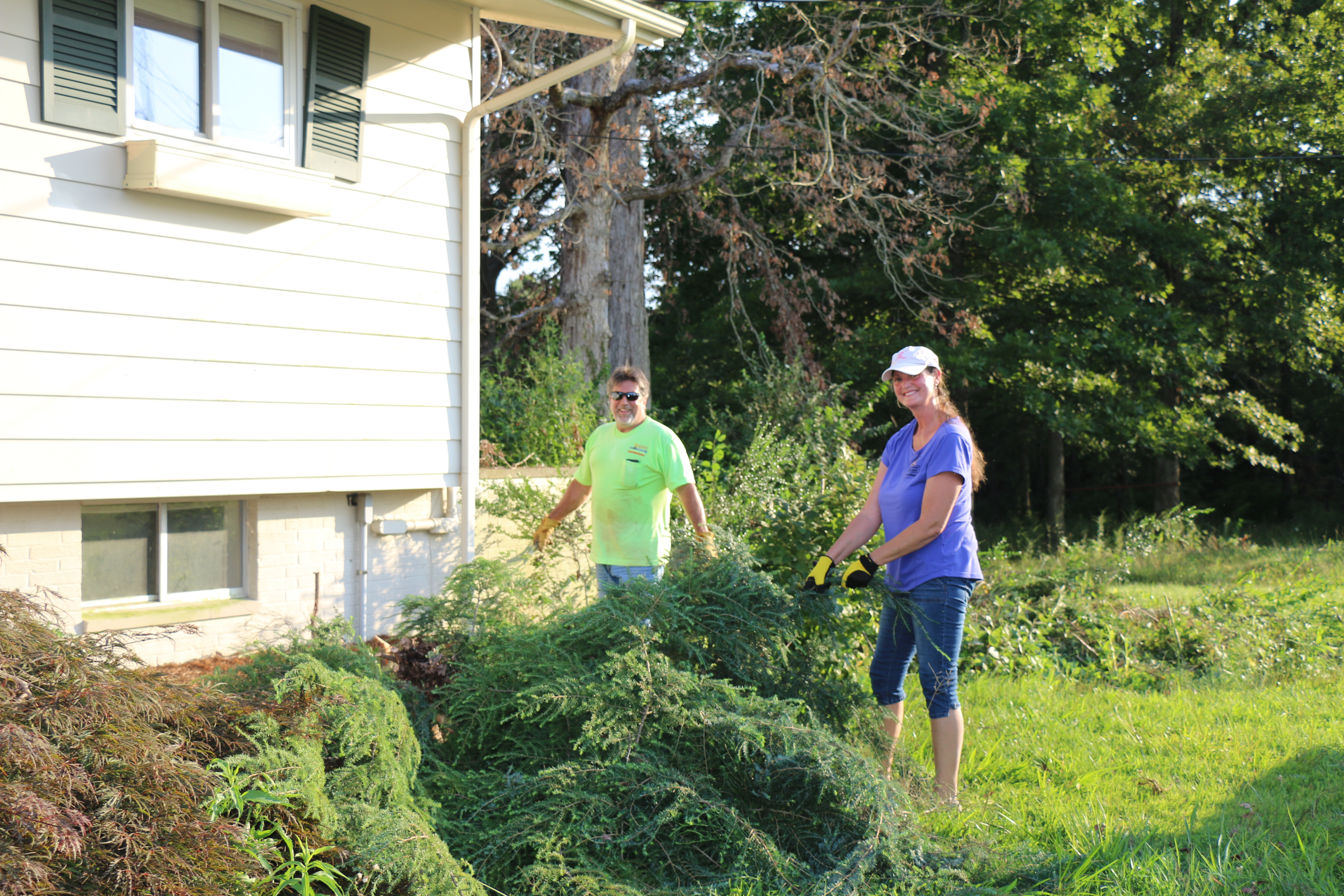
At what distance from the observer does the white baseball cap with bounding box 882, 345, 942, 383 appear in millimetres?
3969

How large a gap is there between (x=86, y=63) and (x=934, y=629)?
177 inches

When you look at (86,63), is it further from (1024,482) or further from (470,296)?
(1024,482)

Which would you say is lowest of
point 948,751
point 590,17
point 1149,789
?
point 1149,789

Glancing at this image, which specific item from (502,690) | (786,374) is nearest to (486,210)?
(786,374)

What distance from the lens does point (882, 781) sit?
3186mm

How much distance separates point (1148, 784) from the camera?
427 centimetres

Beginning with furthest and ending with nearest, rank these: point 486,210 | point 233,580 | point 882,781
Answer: point 486,210, point 233,580, point 882,781

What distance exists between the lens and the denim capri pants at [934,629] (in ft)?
12.7

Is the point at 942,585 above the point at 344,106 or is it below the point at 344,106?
below

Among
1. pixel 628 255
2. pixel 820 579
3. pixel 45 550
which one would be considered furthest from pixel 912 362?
pixel 628 255

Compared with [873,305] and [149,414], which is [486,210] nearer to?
[873,305]

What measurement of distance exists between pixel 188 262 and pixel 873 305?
13408 millimetres

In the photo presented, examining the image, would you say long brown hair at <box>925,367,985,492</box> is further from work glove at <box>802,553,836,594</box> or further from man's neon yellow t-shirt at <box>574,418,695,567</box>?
man's neon yellow t-shirt at <box>574,418,695,567</box>

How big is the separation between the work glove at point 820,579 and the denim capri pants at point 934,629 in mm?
255
